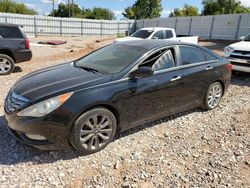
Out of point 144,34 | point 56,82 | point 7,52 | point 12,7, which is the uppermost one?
point 12,7

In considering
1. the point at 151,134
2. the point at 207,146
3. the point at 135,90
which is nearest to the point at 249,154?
the point at 207,146

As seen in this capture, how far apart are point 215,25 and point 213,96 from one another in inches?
826

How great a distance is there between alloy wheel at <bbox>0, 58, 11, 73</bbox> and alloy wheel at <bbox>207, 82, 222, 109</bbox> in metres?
6.36

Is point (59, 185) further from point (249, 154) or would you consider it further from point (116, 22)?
point (116, 22)

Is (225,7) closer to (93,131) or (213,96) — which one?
(213,96)

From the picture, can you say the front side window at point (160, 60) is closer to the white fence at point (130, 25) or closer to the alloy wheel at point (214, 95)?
the alloy wheel at point (214, 95)

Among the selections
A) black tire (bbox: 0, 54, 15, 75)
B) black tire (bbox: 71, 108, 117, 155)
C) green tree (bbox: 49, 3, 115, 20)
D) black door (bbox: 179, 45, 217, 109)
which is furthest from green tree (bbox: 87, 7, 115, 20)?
black tire (bbox: 71, 108, 117, 155)

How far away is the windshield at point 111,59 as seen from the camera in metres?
3.86

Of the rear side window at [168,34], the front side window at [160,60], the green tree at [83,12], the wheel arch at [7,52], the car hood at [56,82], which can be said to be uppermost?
the green tree at [83,12]

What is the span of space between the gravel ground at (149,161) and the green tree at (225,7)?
45234 mm

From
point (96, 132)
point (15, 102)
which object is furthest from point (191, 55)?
point (15, 102)

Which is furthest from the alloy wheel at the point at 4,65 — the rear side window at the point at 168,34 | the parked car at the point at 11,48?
the rear side window at the point at 168,34

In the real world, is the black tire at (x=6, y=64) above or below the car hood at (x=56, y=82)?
below

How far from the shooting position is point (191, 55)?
4.71 m
